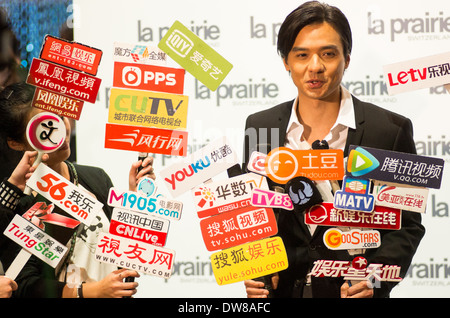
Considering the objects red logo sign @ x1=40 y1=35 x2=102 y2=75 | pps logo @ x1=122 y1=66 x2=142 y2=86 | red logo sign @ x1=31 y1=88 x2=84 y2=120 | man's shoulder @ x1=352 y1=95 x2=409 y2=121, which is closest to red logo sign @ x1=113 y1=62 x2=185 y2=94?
pps logo @ x1=122 y1=66 x2=142 y2=86

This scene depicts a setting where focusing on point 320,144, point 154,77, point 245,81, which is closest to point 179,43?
point 154,77

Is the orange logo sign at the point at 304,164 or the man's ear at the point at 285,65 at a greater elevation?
the man's ear at the point at 285,65

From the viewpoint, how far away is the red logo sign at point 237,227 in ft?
7.88

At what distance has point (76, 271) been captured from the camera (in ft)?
8.23

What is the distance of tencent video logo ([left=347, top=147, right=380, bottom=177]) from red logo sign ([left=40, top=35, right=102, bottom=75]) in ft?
4.10

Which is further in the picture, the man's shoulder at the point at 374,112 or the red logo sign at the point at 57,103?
the red logo sign at the point at 57,103

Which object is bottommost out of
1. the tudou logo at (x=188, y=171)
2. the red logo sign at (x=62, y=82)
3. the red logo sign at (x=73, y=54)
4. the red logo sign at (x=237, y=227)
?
the red logo sign at (x=237, y=227)

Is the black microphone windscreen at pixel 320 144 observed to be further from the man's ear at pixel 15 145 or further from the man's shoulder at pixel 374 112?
the man's ear at pixel 15 145

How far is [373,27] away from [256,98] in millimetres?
612

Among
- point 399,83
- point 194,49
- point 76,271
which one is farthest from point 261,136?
point 76,271

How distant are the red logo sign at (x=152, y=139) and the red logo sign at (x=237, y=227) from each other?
36cm

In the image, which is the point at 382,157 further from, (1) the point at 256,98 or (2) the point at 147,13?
(2) the point at 147,13

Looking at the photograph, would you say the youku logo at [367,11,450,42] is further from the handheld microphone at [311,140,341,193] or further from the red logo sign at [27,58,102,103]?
the red logo sign at [27,58,102,103]

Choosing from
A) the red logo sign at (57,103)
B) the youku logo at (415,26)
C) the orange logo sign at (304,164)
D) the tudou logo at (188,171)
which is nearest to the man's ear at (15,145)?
the red logo sign at (57,103)
